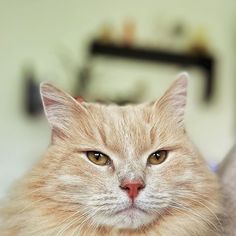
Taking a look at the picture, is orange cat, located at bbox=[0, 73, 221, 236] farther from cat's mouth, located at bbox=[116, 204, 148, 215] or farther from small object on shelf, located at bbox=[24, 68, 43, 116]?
small object on shelf, located at bbox=[24, 68, 43, 116]

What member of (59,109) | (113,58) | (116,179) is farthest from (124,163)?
(113,58)

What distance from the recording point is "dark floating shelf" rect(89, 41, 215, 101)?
4.04 meters

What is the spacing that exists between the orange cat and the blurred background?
7.96 ft

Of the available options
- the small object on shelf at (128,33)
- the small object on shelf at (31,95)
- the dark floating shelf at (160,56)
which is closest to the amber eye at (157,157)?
the small object on shelf at (31,95)

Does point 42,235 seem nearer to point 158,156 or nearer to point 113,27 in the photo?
point 158,156

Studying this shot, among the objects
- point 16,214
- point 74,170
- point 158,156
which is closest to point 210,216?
point 158,156

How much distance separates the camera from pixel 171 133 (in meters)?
1.23

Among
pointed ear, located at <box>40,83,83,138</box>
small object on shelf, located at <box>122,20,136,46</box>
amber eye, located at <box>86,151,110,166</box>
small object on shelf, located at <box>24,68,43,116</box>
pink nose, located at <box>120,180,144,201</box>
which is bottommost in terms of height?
small object on shelf, located at <box>24,68,43,116</box>

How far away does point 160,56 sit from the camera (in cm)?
416

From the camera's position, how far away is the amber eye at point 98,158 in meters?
1.14

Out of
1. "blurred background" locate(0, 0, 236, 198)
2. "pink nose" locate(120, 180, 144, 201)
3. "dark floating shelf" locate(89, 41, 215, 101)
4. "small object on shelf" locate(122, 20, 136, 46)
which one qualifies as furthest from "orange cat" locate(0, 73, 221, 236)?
"small object on shelf" locate(122, 20, 136, 46)

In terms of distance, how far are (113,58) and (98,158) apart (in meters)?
2.99

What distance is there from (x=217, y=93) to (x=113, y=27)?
3.72 ft

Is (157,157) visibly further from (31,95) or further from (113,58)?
(113,58)
